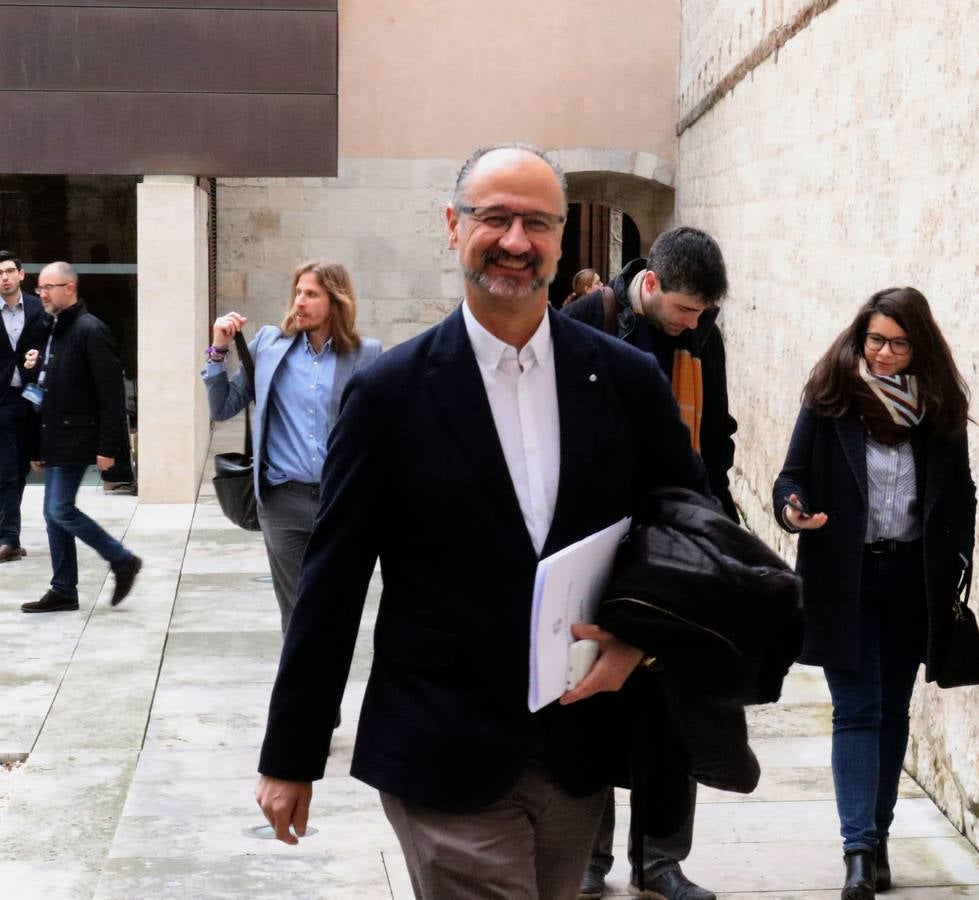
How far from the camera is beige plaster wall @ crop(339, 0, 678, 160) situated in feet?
58.2

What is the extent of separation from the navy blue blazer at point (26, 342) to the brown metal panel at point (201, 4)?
2992 mm

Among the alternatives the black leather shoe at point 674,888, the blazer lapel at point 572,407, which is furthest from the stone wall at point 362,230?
the blazer lapel at point 572,407

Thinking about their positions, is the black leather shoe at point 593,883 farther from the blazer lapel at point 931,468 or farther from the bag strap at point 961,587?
the blazer lapel at point 931,468

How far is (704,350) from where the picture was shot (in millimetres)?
4984

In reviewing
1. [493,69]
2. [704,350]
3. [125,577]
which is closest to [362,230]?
[493,69]

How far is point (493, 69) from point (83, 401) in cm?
979

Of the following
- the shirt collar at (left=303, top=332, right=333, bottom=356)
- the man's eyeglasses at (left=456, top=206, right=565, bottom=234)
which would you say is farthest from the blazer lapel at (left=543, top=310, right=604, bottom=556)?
the shirt collar at (left=303, top=332, right=333, bottom=356)

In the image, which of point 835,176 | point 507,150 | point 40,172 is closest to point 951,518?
point 507,150

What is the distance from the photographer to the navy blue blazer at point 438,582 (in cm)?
273

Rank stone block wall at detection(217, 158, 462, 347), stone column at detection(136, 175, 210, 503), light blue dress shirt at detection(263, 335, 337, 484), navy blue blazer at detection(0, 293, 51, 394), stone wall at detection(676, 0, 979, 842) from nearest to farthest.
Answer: stone wall at detection(676, 0, 979, 842), light blue dress shirt at detection(263, 335, 337, 484), navy blue blazer at detection(0, 293, 51, 394), stone column at detection(136, 175, 210, 503), stone block wall at detection(217, 158, 462, 347)

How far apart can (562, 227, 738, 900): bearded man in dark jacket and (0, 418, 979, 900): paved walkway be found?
0.20 meters

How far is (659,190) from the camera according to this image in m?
19.2

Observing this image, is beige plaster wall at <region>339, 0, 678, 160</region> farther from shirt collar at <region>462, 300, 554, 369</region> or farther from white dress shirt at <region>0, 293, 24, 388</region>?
shirt collar at <region>462, 300, 554, 369</region>

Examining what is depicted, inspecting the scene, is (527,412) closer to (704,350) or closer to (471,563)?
(471,563)
